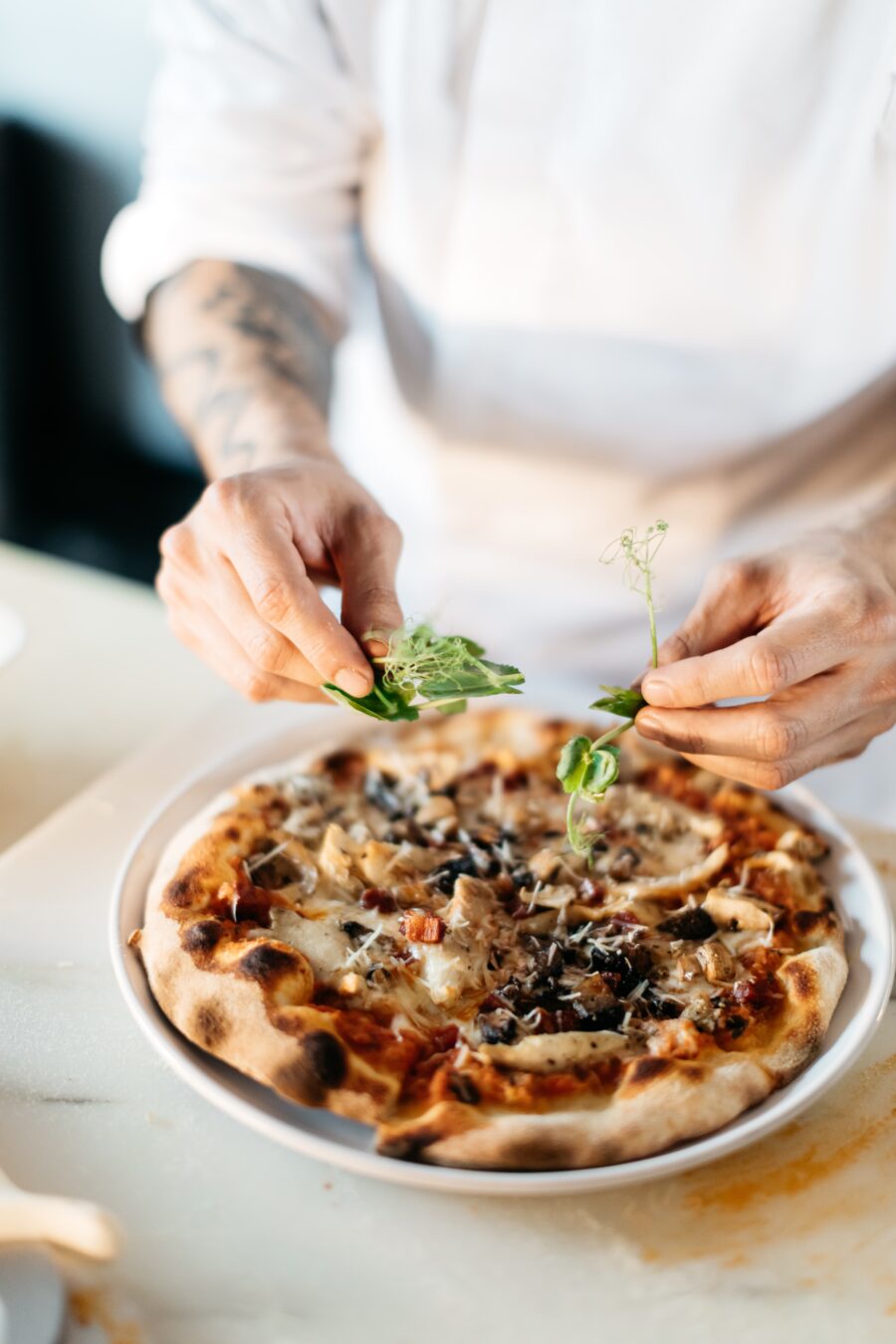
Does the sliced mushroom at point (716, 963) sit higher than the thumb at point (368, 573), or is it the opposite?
the thumb at point (368, 573)

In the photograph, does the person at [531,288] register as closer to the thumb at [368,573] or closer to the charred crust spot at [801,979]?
the thumb at [368,573]

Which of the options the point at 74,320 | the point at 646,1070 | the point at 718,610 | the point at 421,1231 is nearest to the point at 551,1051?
the point at 646,1070

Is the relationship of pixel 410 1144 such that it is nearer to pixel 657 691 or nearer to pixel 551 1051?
pixel 551 1051

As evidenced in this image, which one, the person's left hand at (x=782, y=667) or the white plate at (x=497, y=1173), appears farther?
the person's left hand at (x=782, y=667)

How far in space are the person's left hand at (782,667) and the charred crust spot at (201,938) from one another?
1.67 feet

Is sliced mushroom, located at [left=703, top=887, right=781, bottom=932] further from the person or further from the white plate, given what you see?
the person

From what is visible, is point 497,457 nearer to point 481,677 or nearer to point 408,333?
point 408,333

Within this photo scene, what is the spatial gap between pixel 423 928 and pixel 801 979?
405 millimetres

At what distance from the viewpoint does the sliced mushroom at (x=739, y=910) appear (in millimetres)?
1435

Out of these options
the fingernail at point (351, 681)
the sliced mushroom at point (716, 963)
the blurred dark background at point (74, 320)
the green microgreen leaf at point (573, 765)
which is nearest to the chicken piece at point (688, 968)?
the sliced mushroom at point (716, 963)

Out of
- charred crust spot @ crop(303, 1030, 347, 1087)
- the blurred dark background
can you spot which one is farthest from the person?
the blurred dark background

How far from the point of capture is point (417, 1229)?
3.72 ft

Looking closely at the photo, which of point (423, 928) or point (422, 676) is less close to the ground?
point (422, 676)

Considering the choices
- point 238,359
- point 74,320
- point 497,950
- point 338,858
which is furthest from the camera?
point 74,320
